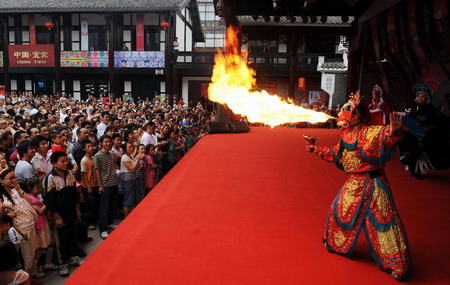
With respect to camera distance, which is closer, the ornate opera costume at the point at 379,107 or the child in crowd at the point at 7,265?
the child in crowd at the point at 7,265

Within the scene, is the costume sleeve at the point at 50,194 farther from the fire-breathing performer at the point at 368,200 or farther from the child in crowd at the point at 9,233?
the fire-breathing performer at the point at 368,200

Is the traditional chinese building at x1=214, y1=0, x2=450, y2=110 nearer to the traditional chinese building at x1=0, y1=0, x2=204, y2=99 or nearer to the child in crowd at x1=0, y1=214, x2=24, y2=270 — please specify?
the child in crowd at x1=0, y1=214, x2=24, y2=270

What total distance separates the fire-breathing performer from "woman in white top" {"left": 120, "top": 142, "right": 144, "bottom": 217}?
2969mm

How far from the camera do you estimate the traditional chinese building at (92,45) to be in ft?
61.3

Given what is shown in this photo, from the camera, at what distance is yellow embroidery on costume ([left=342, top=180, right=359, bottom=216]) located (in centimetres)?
286

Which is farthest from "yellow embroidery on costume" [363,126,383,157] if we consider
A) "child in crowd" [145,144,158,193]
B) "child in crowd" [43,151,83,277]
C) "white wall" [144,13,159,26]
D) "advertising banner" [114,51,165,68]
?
"white wall" [144,13,159,26]

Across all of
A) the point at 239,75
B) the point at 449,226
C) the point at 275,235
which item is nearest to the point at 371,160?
the point at 275,235

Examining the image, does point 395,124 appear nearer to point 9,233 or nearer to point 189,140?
point 9,233

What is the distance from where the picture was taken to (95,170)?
4703 mm

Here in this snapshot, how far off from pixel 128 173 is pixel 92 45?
18.3 metres

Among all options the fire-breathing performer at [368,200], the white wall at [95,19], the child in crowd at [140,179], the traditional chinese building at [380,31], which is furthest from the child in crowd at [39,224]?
the white wall at [95,19]

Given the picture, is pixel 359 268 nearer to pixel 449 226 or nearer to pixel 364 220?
pixel 364 220

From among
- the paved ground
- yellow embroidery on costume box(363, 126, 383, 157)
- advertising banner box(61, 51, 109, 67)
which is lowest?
the paved ground

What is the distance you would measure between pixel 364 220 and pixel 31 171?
3477mm
